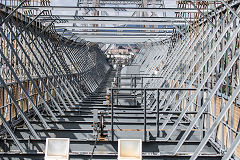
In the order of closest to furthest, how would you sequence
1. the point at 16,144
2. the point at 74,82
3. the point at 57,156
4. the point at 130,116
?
the point at 57,156, the point at 16,144, the point at 130,116, the point at 74,82

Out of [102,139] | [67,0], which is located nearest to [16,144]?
[102,139]

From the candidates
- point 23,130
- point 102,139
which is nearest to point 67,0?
point 23,130

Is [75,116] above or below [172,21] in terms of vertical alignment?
below

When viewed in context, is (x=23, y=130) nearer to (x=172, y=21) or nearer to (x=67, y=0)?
(x=172, y=21)

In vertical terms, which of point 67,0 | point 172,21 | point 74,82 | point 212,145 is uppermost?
point 67,0

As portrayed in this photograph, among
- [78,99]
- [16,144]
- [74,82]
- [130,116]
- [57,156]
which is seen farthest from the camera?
[74,82]

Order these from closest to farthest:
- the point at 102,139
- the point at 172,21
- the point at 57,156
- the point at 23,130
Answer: the point at 57,156
the point at 102,139
the point at 23,130
the point at 172,21

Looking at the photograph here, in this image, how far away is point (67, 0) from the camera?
18734 millimetres

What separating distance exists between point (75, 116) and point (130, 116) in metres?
1.66

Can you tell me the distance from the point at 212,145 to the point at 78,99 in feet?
28.1

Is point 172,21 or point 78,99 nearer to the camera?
point 172,21

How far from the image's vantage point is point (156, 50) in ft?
105

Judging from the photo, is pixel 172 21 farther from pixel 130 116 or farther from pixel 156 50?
pixel 156 50

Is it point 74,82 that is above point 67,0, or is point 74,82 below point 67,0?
below
